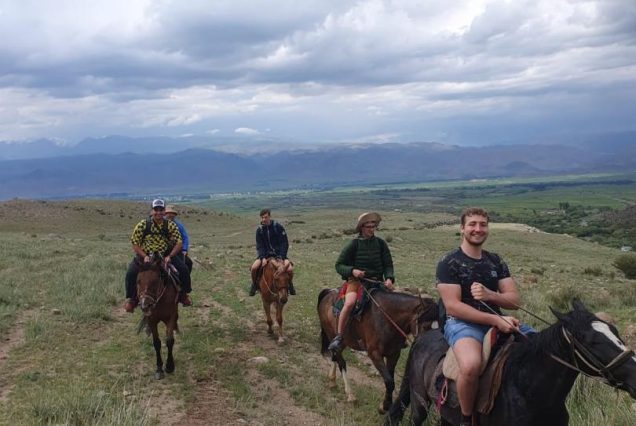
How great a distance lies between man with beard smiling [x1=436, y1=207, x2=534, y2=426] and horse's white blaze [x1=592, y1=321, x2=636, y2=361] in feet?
3.10

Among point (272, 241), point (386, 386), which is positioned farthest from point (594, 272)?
point (386, 386)

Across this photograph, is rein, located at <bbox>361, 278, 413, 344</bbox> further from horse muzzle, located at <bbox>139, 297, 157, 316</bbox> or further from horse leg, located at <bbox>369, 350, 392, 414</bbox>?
horse muzzle, located at <bbox>139, 297, 157, 316</bbox>

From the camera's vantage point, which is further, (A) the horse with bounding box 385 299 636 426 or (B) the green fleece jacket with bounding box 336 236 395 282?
(B) the green fleece jacket with bounding box 336 236 395 282

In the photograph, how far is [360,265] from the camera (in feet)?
29.6

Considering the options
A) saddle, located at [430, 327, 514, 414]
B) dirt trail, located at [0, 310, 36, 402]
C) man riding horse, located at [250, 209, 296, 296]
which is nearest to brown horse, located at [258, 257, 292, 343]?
A: man riding horse, located at [250, 209, 296, 296]

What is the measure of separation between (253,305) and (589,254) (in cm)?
2920

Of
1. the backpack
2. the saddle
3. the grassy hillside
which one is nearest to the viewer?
the saddle

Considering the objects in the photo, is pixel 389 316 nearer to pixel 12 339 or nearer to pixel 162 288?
pixel 162 288

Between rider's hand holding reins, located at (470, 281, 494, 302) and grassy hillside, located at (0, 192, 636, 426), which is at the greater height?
rider's hand holding reins, located at (470, 281, 494, 302)

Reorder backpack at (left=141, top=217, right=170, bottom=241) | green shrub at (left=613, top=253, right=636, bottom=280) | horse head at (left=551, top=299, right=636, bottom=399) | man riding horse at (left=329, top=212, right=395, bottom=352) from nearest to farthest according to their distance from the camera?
1. horse head at (left=551, top=299, right=636, bottom=399)
2. man riding horse at (left=329, top=212, right=395, bottom=352)
3. backpack at (left=141, top=217, right=170, bottom=241)
4. green shrub at (left=613, top=253, right=636, bottom=280)

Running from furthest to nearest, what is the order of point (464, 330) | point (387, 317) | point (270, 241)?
1. point (270, 241)
2. point (387, 317)
3. point (464, 330)

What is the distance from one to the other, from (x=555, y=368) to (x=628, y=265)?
86.0 ft

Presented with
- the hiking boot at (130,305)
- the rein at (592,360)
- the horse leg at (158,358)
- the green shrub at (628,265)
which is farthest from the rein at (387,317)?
the green shrub at (628,265)

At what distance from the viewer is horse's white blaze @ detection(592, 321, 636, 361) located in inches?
162
